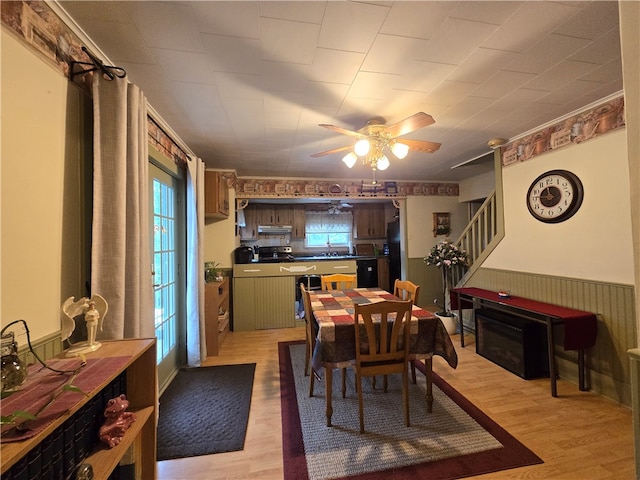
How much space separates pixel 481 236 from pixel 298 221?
145 inches

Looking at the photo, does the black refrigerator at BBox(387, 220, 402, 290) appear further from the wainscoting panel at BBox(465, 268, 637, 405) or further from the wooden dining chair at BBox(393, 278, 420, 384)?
the wainscoting panel at BBox(465, 268, 637, 405)

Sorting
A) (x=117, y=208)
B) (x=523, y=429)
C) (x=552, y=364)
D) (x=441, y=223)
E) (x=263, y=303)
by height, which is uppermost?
(x=441, y=223)

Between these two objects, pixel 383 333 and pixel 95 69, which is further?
pixel 383 333

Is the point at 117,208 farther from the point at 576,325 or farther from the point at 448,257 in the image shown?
the point at 448,257

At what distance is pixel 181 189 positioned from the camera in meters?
3.00

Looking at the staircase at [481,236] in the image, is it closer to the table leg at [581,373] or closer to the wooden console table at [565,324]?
the wooden console table at [565,324]

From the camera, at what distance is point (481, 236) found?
3650 mm

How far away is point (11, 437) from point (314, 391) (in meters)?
2.01

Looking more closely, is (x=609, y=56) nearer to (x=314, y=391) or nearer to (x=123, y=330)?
(x=314, y=391)

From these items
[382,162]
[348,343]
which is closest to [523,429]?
[348,343]

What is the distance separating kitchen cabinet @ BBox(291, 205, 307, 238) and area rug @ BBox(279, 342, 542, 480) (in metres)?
4.07

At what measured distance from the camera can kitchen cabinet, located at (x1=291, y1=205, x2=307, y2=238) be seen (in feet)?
19.9

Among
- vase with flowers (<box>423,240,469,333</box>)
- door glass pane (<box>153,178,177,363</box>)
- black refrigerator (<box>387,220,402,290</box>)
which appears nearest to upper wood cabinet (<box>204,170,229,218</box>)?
door glass pane (<box>153,178,177,363</box>)

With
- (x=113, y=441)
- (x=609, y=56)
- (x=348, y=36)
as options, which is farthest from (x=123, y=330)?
(x=609, y=56)
